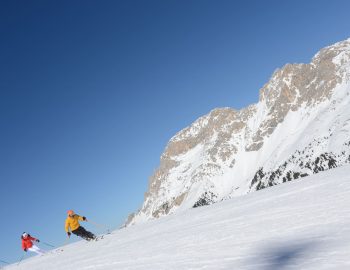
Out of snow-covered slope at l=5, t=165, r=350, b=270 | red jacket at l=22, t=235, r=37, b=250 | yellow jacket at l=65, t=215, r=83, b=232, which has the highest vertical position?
red jacket at l=22, t=235, r=37, b=250

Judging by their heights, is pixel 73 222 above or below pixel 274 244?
above

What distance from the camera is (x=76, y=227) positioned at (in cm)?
3184

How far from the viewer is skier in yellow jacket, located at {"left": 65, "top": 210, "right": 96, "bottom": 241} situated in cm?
3141

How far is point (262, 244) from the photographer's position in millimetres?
10000

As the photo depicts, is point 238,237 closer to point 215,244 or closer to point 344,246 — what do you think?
point 215,244

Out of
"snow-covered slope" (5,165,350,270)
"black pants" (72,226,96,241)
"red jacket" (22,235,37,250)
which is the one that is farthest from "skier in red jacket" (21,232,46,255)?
"snow-covered slope" (5,165,350,270)

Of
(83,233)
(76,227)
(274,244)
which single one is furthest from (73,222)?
(274,244)

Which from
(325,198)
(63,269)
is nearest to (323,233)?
(325,198)

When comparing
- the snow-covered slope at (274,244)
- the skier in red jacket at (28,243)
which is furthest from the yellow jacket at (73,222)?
the snow-covered slope at (274,244)

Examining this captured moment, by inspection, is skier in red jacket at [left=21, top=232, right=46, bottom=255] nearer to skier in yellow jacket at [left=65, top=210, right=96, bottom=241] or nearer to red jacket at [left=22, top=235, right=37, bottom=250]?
red jacket at [left=22, top=235, right=37, bottom=250]

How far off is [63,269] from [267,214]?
867cm

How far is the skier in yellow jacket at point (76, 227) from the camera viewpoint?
103 ft

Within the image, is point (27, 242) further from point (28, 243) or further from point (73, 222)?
point (73, 222)

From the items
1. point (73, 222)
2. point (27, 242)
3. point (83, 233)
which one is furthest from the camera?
point (27, 242)
